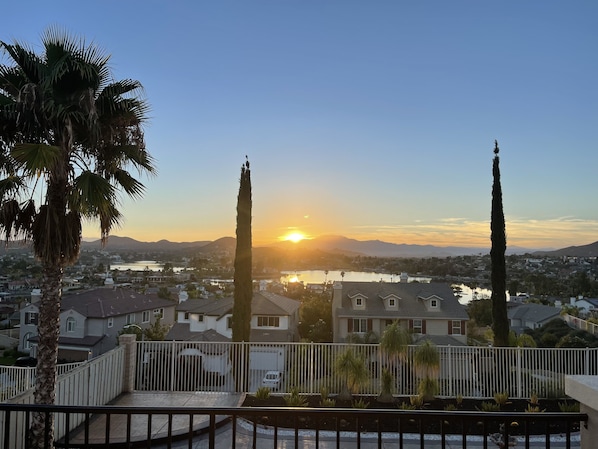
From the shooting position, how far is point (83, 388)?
7.57 m

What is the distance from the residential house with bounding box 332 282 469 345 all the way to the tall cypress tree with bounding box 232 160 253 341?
11050 mm

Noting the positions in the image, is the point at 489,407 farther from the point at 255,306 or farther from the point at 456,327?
the point at 255,306

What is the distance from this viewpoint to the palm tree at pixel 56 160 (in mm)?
5855

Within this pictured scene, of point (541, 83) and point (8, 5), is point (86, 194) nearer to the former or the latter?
point (8, 5)

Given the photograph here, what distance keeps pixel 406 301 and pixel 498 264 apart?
9991 millimetres

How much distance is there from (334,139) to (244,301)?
6.40 metres

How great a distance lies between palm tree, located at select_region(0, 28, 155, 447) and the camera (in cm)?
586

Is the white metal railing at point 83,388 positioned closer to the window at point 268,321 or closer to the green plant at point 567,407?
the green plant at point 567,407

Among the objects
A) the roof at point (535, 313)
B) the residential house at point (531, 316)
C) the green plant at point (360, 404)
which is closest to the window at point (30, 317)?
the green plant at point (360, 404)

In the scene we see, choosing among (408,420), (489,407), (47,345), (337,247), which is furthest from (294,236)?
(337,247)

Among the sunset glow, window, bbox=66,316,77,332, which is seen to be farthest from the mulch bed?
the sunset glow

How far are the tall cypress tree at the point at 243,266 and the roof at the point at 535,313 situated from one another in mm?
22820

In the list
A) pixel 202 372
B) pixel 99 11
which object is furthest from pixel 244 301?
pixel 99 11

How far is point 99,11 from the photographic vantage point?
877 cm
